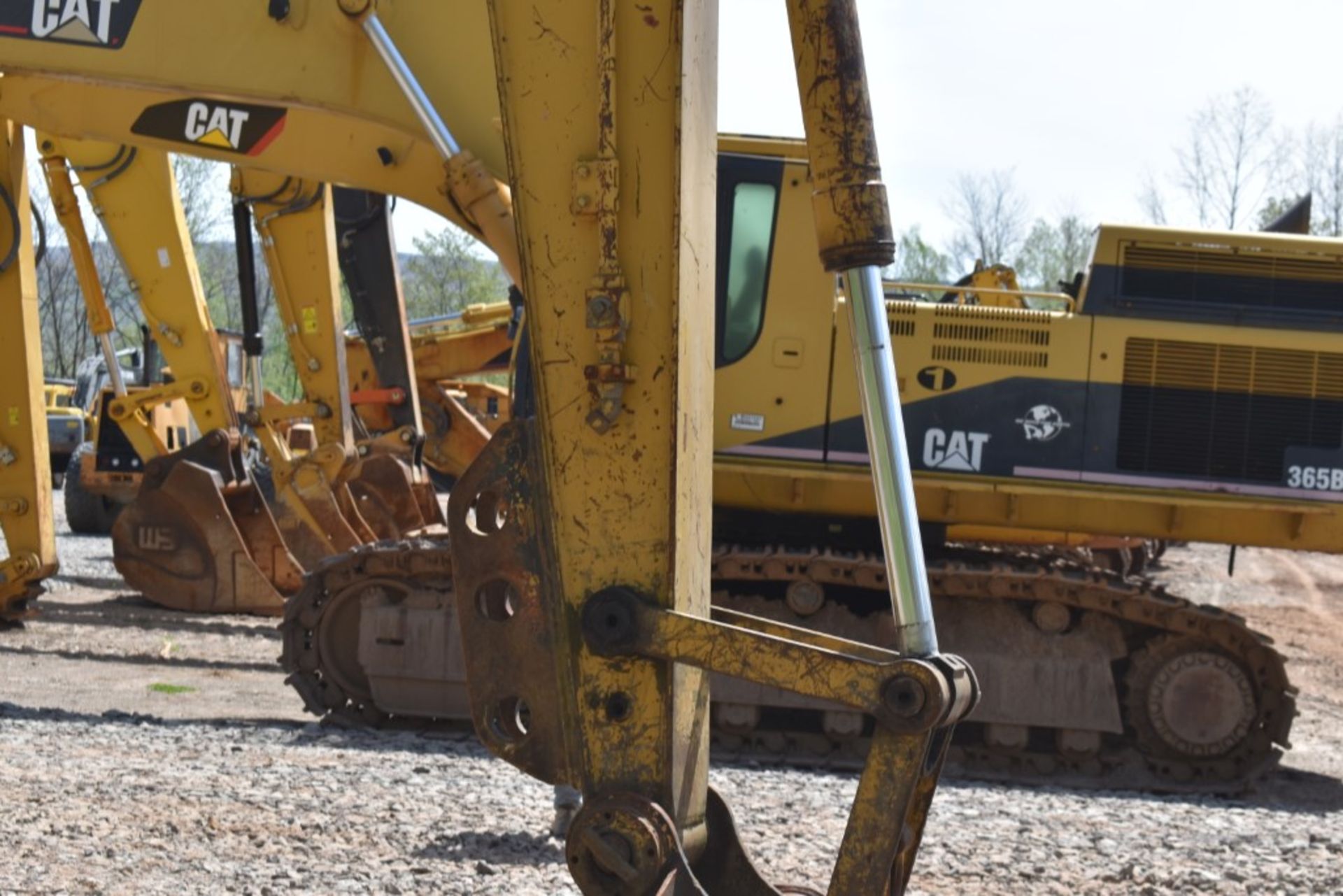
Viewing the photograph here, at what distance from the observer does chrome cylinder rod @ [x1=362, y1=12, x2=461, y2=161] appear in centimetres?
663

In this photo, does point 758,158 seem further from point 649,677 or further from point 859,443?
point 649,677

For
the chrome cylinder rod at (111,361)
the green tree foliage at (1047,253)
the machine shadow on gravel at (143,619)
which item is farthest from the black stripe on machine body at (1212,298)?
the green tree foliage at (1047,253)

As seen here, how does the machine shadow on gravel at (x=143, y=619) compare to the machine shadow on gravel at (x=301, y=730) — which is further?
the machine shadow on gravel at (x=143, y=619)

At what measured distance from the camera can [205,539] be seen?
574 inches

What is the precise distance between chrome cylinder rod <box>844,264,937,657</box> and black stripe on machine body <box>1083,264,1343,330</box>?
20.6ft

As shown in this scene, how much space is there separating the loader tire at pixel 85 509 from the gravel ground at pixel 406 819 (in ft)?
46.4

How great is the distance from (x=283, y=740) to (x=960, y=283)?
734 cm

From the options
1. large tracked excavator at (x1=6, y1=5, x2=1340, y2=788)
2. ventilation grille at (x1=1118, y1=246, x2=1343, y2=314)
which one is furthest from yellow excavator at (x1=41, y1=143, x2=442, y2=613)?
ventilation grille at (x1=1118, y1=246, x2=1343, y2=314)

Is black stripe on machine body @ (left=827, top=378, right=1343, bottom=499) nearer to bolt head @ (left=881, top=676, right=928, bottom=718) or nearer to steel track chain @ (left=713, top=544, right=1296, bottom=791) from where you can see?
steel track chain @ (left=713, top=544, right=1296, bottom=791)

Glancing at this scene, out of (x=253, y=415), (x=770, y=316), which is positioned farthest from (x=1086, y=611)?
(x=253, y=415)

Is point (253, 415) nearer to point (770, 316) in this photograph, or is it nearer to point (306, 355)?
point (306, 355)

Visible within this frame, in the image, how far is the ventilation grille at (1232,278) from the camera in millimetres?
9695

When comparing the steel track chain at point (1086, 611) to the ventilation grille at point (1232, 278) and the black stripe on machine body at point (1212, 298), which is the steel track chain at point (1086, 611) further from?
the ventilation grille at point (1232, 278)

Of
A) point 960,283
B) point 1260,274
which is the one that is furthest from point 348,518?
point 1260,274
